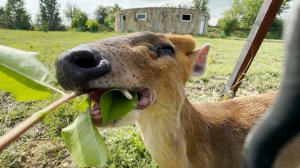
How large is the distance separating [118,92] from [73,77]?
1.36 ft

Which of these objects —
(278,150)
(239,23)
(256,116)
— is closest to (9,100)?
(256,116)

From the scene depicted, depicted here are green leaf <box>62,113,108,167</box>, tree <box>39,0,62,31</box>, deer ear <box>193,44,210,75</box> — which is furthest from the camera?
tree <box>39,0,62,31</box>

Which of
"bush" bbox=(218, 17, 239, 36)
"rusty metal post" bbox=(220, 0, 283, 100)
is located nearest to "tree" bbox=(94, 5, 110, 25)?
"bush" bbox=(218, 17, 239, 36)

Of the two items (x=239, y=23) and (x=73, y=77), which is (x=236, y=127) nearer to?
(x=73, y=77)

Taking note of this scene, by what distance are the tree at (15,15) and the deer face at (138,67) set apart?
2440 inches

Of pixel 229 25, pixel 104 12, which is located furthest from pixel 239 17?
pixel 104 12

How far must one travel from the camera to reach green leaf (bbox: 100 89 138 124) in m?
1.90

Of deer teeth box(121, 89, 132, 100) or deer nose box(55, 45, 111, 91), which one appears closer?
deer nose box(55, 45, 111, 91)

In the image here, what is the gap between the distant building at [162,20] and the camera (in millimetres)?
49734

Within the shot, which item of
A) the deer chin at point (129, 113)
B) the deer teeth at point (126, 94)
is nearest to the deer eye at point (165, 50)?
the deer chin at point (129, 113)

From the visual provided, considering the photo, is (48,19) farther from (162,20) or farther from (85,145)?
(85,145)

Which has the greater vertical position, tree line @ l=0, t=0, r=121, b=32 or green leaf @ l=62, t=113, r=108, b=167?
green leaf @ l=62, t=113, r=108, b=167

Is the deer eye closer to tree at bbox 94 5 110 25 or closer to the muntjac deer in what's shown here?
the muntjac deer

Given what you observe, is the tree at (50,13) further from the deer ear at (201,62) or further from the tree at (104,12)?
the deer ear at (201,62)
